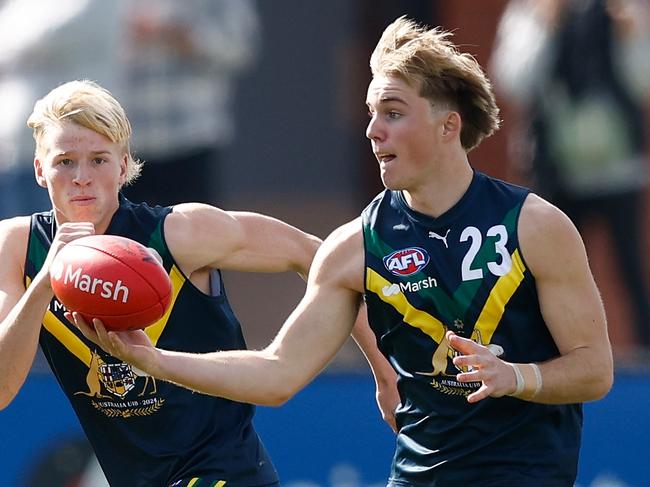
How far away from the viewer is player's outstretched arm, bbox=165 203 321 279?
5.70m

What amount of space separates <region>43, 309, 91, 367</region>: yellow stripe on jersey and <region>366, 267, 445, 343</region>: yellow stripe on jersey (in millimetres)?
1083

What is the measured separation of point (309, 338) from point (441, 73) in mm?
985

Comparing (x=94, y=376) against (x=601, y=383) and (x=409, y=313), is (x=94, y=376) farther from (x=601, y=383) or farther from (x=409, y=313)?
(x=601, y=383)

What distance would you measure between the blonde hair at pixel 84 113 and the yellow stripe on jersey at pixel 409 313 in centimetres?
104

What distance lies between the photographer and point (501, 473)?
17.3 feet

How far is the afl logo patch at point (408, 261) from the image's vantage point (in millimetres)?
5320

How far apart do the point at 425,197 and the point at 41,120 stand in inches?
54.1

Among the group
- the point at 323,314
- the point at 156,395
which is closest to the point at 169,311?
the point at 156,395

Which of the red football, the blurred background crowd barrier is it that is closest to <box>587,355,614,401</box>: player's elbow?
the red football

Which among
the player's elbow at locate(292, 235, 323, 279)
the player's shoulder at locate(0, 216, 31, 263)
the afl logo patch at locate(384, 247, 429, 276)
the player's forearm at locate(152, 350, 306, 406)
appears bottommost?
the player's forearm at locate(152, 350, 306, 406)

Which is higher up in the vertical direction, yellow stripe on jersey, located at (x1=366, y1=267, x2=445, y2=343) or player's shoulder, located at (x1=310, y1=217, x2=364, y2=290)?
player's shoulder, located at (x1=310, y1=217, x2=364, y2=290)

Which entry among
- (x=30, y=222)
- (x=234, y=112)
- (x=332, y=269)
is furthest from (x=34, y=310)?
(x=234, y=112)

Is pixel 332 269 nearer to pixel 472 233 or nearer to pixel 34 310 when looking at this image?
pixel 472 233

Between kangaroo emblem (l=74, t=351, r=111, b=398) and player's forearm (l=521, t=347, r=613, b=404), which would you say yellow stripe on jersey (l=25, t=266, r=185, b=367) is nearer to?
kangaroo emblem (l=74, t=351, r=111, b=398)
